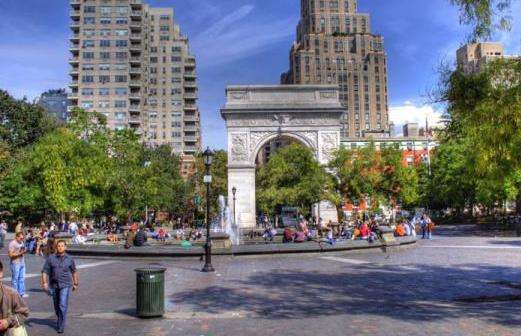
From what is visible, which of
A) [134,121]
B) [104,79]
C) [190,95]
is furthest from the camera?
[190,95]

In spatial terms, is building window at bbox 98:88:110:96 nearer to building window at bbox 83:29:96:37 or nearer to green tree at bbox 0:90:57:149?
building window at bbox 83:29:96:37

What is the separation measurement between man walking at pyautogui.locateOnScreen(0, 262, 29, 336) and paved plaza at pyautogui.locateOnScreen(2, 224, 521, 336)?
12.8ft

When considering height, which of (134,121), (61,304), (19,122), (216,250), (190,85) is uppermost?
(190,85)

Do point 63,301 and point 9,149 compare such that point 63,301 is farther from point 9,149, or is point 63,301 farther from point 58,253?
point 9,149

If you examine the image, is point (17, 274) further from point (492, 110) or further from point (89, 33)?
point (89, 33)

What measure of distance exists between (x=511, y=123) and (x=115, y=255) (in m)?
16.8

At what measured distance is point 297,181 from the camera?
1917 inches

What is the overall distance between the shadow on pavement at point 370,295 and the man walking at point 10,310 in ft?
18.6

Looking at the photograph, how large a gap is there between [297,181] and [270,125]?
6.89 meters

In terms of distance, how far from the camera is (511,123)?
1159cm

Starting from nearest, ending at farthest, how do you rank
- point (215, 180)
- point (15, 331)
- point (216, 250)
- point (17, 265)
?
point (15, 331)
point (17, 265)
point (216, 250)
point (215, 180)

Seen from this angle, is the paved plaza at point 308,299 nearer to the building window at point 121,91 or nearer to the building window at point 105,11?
the building window at point 121,91

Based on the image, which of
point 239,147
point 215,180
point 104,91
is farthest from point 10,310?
point 104,91

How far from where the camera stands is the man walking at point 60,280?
364 inches
